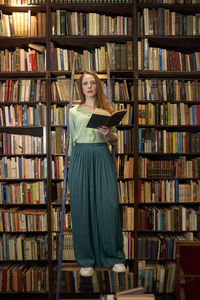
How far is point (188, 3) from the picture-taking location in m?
2.90

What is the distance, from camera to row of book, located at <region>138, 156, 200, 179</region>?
2.97 metres

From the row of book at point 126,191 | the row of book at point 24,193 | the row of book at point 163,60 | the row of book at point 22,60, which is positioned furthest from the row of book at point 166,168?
the row of book at point 22,60

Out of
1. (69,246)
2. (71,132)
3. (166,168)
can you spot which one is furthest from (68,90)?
(69,246)

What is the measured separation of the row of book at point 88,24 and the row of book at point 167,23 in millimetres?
154

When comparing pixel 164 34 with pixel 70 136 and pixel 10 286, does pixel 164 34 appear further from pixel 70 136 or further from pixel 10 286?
pixel 10 286

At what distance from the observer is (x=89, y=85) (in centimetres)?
210

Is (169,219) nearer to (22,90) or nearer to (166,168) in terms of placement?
(166,168)

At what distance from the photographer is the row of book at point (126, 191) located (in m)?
2.99

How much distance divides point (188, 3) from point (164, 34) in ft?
1.32

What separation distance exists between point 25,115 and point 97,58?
965 mm

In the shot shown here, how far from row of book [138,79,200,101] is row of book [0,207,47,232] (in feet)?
5.47

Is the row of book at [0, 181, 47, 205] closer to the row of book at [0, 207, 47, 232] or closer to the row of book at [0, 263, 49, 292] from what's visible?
the row of book at [0, 207, 47, 232]

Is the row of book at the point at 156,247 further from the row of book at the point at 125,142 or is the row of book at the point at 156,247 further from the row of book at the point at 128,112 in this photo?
the row of book at the point at 128,112

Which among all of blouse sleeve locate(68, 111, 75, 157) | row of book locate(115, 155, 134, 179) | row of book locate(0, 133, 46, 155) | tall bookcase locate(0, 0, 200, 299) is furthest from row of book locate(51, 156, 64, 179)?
blouse sleeve locate(68, 111, 75, 157)
